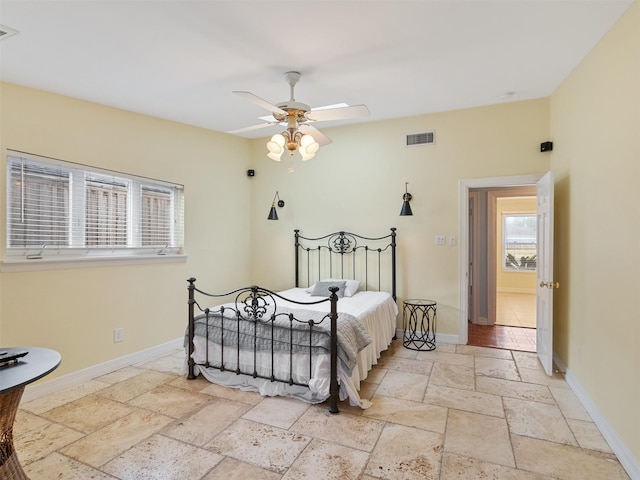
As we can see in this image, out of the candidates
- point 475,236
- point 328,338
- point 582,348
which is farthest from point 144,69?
point 475,236

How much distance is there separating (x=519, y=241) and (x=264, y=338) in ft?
25.8

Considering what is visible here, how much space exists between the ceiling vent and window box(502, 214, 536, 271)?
9.23 meters

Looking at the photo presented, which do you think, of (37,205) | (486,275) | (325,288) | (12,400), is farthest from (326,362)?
(486,275)

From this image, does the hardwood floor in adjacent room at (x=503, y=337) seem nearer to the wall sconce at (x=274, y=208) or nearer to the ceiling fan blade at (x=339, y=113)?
the wall sconce at (x=274, y=208)

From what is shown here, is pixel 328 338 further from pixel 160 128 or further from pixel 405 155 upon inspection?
pixel 160 128

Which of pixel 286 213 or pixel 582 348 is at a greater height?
pixel 286 213

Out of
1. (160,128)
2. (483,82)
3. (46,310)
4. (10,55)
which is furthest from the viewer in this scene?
(160,128)

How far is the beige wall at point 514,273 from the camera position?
8484 mm

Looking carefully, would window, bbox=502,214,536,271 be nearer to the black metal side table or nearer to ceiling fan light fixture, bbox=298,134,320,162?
the black metal side table

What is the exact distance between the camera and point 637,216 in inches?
81.3

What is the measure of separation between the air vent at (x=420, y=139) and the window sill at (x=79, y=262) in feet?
10.5

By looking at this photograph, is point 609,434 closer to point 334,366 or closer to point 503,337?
point 334,366

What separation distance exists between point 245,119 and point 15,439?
3.63m

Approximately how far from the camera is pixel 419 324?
4.50 meters
